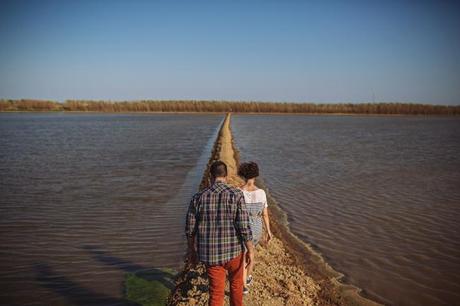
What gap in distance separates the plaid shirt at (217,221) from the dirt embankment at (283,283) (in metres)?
1.22

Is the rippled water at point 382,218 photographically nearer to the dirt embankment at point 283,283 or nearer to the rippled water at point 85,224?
the dirt embankment at point 283,283

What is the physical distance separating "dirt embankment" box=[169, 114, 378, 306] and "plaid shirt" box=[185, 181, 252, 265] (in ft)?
4.00

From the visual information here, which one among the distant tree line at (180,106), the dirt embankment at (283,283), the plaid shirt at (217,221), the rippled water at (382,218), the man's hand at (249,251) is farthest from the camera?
the distant tree line at (180,106)

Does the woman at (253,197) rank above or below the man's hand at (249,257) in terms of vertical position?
above

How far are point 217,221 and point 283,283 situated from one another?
207cm

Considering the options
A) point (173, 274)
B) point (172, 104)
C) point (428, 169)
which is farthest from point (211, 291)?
point (172, 104)

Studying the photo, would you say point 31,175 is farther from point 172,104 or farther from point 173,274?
point 172,104

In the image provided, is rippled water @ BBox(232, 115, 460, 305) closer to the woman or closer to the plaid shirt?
the woman

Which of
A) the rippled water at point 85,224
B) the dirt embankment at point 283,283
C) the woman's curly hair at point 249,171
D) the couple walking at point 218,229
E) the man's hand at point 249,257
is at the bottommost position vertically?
the rippled water at point 85,224

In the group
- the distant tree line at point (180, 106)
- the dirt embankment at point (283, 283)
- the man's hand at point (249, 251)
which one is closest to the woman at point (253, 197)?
the man's hand at point (249, 251)

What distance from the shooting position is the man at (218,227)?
3.19 m

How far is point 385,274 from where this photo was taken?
226 inches

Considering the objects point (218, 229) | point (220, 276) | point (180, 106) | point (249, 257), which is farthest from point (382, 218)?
point (180, 106)

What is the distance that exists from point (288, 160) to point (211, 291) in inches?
576
